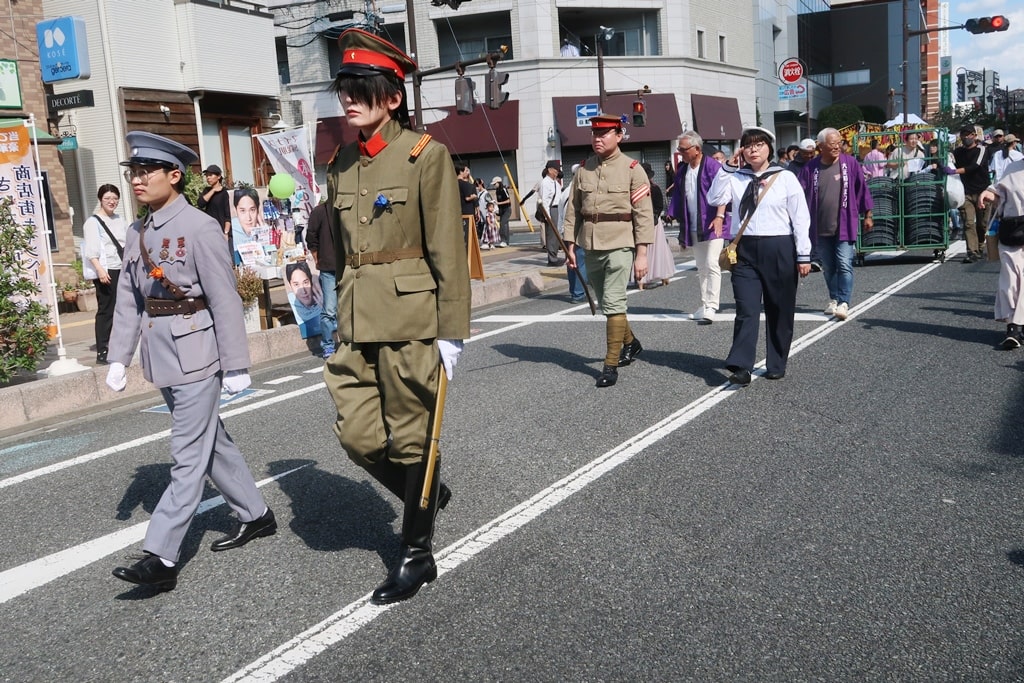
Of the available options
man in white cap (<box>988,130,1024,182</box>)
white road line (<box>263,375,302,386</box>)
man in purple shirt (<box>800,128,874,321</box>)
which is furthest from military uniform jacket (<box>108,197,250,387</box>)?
man in white cap (<box>988,130,1024,182</box>)

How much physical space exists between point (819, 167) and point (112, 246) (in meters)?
7.38

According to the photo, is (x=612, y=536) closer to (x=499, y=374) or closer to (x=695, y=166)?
(x=499, y=374)

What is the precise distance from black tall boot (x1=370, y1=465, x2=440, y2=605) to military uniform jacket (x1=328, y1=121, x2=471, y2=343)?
0.58 metres

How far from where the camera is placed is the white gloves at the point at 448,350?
3.78m

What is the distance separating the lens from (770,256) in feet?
24.5

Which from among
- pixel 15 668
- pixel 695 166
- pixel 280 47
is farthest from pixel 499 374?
pixel 280 47

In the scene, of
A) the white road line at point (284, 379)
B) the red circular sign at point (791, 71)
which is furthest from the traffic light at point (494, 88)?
the red circular sign at point (791, 71)

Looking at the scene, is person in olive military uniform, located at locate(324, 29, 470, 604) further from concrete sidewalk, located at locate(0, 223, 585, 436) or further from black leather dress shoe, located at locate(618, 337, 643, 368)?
concrete sidewalk, located at locate(0, 223, 585, 436)

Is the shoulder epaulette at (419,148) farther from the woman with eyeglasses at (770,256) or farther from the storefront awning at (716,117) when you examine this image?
the storefront awning at (716,117)

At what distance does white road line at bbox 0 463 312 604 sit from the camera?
13.8 ft

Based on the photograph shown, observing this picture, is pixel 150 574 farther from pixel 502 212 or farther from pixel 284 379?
pixel 502 212

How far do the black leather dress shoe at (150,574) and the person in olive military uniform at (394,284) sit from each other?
0.85m

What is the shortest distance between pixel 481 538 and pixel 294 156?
1013cm

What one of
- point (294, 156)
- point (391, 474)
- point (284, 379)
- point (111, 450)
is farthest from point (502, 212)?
point (391, 474)
